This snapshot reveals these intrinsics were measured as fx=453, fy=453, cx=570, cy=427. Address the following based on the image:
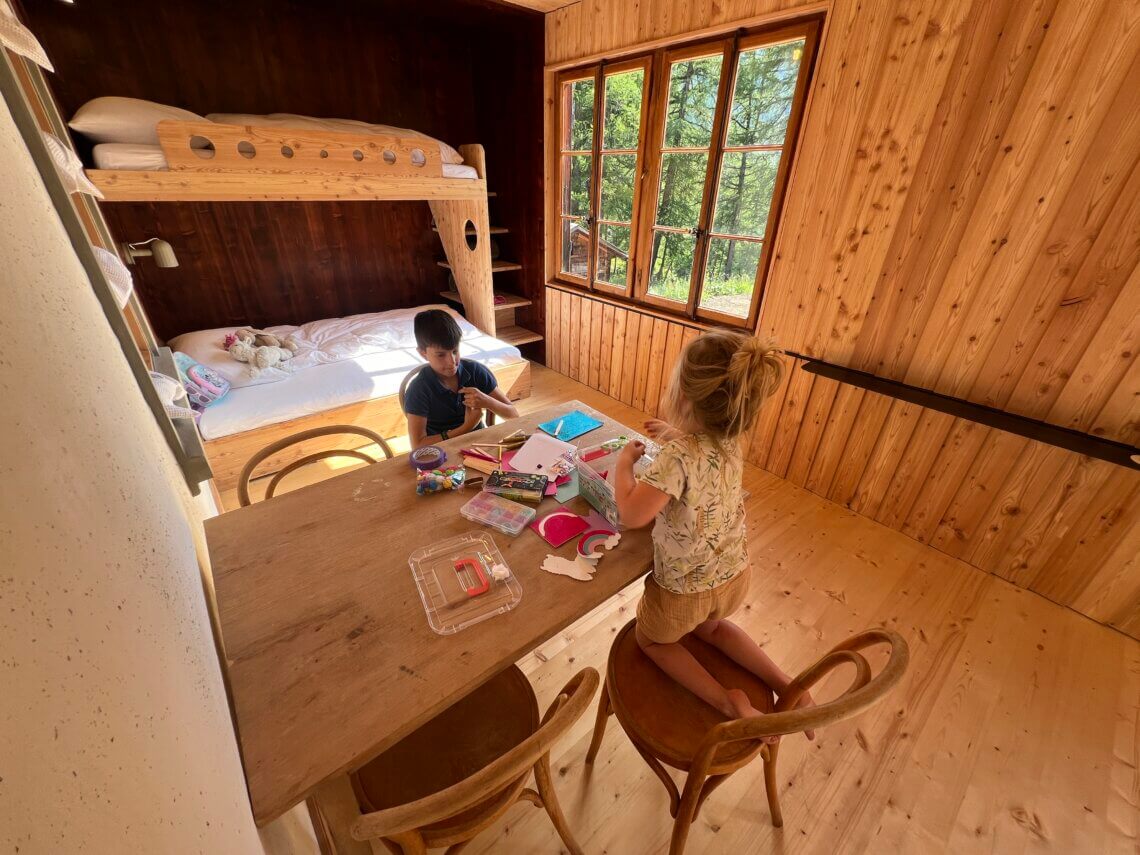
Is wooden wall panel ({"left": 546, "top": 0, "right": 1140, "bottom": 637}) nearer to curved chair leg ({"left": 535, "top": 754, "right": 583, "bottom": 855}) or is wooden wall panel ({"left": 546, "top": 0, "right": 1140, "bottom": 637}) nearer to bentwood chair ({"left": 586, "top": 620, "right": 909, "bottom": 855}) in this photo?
bentwood chair ({"left": 586, "top": 620, "right": 909, "bottom": 855})

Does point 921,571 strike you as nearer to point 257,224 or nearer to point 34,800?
point 34,800

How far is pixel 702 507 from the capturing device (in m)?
1.01

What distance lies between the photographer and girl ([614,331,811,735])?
955mm

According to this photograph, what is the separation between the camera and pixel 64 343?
549 mm

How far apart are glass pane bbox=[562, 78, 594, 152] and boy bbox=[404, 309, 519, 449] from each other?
2083 mm

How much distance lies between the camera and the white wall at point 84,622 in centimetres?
24

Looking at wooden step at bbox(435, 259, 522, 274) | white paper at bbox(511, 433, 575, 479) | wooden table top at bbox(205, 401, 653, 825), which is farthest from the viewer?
wooden step at bbox(435, 259, 522, 274)

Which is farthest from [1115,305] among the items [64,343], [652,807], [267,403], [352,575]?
[267,403]

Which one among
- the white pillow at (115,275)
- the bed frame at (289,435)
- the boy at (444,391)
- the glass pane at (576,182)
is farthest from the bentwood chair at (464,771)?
the glass pane at (576,182)

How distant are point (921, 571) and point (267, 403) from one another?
10.8ft

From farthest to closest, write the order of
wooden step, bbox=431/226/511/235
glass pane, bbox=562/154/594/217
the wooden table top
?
wooden step, bbox=431/226/511/235 < glass pane, bbox=562/154/594/217 < the wooden table top

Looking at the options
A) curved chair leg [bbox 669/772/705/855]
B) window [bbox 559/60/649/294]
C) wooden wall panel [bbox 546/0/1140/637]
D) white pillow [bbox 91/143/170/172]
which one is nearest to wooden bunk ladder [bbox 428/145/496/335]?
window [bbox 559/60/649/294]

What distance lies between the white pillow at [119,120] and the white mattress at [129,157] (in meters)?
0.05

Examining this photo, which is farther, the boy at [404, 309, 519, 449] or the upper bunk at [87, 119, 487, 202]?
the upper bunk at [87, 119, 487, 202]
